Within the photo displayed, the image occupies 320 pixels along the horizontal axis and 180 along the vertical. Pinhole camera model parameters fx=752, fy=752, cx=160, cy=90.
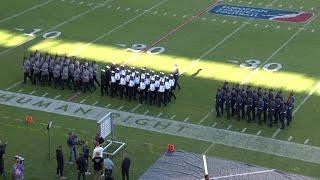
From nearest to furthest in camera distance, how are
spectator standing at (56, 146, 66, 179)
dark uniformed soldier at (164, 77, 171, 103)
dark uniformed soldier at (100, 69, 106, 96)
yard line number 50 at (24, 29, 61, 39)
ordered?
spectator standing at (56, 146, 66, 179)
dark uniformed soldier at (164, 77, 171, 103)
dark uniformed soldier at (100, 69, 106, 96)
yard line number 50 at (24, 29, 61, 39)

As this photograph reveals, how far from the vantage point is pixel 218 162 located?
23.3 m

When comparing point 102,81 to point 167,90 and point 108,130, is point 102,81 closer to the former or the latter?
point 167,90

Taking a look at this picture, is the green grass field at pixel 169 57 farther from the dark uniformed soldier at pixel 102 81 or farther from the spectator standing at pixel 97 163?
the spectator standing at pixel 97 163

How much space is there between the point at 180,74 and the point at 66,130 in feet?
22.1

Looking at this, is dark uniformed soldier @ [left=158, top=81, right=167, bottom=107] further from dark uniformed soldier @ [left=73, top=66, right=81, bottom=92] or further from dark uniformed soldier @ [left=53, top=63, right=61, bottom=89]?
dark uniformed soldier @ [left=53, top=63, right=61, bottom=89]

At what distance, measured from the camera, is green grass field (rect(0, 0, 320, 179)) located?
2473 centimetres

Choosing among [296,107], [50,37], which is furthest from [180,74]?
[50,37]

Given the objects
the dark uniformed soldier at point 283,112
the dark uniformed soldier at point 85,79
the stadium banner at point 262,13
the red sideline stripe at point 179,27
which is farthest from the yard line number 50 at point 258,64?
the dark uniformed soldier at point 85,79

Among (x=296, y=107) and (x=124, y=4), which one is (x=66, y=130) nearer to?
(x=296, y=107)

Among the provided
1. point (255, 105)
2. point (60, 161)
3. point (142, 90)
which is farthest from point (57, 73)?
point (255, 105)

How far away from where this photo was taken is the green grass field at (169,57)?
24734mm

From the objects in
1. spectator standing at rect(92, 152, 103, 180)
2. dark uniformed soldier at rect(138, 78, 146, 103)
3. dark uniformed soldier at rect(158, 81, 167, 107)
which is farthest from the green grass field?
spectator standing at rect(92, 152, 103, 180)

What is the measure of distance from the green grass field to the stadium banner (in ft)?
1.90

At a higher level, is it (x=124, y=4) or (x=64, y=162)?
(x=124, y=4)
